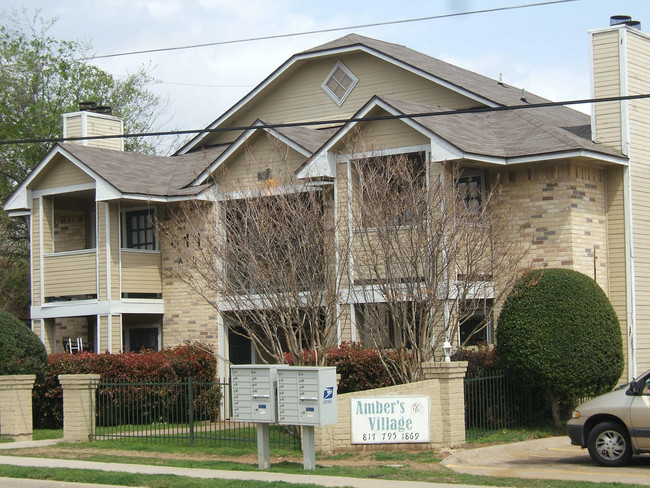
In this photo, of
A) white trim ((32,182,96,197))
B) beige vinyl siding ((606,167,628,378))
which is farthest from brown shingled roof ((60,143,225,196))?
beige vinyl siding ((606,167,628,378))

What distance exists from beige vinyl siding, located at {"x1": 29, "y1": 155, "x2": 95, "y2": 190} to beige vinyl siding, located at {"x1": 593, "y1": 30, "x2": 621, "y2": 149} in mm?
12295

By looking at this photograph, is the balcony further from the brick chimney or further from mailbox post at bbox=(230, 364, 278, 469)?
mailbox post at bbox=(230, 364, 278, 469)

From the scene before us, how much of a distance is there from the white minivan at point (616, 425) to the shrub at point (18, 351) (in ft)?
38.8

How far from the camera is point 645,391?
14.9 meters

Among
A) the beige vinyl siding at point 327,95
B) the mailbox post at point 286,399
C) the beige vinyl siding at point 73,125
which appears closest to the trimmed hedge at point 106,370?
the beige vinyl siding at point 327,95

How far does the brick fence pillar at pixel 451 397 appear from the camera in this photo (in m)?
16.8

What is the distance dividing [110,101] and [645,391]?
3156cm

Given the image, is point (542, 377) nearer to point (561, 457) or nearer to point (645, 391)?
point (561, 457)

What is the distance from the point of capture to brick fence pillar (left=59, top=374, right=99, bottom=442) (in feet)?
64.5

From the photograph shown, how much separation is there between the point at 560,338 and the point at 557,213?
368cm

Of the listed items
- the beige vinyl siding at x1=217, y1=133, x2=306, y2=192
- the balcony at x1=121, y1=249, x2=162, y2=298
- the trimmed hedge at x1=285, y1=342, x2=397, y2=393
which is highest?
the beige vinyl siding at x1=217, y1=133, x2=306, y2=192

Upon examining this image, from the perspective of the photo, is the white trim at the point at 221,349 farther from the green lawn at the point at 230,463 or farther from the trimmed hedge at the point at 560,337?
the trimmed hedge at the point at 560,337

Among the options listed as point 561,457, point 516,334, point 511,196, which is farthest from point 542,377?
point 511,196

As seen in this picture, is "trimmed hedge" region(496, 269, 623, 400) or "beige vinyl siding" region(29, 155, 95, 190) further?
"beige vinyl siding" region(29, 155, 95, 190)
